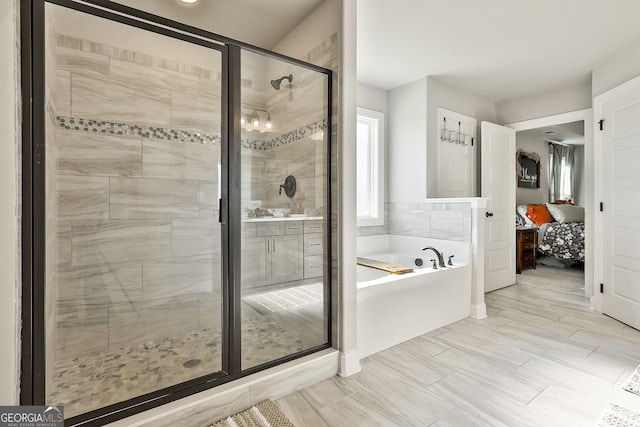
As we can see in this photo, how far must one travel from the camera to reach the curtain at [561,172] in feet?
21.6

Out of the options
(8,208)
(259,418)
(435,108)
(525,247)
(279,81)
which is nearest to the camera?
(8,208)

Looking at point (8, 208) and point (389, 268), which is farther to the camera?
point (389, 268)

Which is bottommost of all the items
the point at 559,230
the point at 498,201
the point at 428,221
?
the point at 559,230

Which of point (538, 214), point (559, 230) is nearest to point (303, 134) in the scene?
point (559, 230)

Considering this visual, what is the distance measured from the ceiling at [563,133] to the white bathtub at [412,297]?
12.9 ft

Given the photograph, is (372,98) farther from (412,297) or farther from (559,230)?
(559,230)

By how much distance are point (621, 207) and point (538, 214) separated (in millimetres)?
2763

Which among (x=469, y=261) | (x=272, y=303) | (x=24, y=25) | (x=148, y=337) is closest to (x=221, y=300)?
(x=272, y=303)

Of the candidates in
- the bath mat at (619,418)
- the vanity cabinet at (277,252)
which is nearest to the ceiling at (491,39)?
the vanity cabinet at (277,252)

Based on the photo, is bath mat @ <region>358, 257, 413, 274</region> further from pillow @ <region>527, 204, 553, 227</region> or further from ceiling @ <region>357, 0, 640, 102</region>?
pillow @ <region>527, 204, 553, 227</region>

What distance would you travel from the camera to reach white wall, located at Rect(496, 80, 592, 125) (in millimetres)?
3506

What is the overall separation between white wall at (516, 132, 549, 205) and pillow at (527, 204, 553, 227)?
42cm

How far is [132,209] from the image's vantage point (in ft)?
7.11

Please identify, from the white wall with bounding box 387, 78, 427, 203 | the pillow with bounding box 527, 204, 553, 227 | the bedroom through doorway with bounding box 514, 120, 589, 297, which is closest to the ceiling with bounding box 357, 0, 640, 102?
the white wall with bounding box 387, 78, 427, 203
